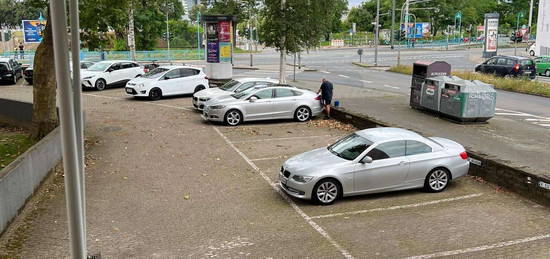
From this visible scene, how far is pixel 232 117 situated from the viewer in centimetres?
1823

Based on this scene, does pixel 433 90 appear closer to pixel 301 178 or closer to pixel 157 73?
pixel 301 178

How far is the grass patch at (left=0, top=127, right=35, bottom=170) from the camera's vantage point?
1354 centimetres

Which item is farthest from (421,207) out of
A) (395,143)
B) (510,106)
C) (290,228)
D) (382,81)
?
(382,81)

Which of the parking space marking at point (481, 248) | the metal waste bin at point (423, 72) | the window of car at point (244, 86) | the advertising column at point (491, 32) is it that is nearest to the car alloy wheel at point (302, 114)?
the window of car at point (244, 86)

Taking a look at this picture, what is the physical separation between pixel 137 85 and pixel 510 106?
16640 millimetres

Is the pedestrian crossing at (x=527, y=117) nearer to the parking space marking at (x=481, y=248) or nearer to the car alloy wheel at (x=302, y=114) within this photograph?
the car alloy wheel at (x=302, y=114)

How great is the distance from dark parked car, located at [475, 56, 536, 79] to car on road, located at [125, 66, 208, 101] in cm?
1975

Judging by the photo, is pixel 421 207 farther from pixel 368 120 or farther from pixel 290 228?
pixel 368 120

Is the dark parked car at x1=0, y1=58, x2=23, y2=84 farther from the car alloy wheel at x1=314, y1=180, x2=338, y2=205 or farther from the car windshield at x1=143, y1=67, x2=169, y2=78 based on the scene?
the car alloy wheel at x1=314, y1=180, x2=338, y2=205

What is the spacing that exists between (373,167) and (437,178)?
1.56 meters

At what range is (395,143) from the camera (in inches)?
422

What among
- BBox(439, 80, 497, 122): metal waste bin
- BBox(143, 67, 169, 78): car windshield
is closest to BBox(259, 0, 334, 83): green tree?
BBox(143, 67, 169, 78): car windshield

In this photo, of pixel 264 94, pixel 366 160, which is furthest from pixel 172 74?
pixel 366 160

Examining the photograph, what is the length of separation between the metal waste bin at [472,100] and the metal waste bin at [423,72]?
76.6 inches
